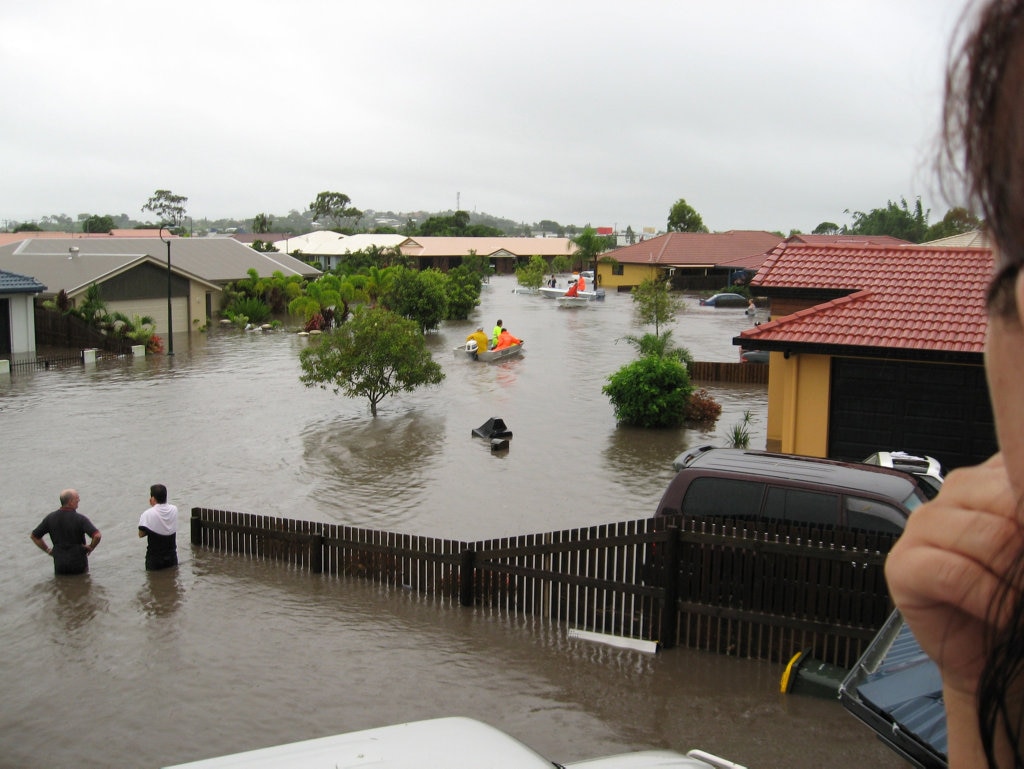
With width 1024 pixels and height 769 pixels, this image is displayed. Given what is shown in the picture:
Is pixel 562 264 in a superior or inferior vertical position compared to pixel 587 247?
inferior

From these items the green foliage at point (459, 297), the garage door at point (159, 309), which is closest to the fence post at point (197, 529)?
the garage door at point (159, 309)

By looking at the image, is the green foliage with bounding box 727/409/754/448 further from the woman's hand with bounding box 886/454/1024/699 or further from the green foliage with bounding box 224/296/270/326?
the green foliage with bounding box 224/296/270/326

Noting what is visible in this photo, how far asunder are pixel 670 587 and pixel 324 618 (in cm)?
377

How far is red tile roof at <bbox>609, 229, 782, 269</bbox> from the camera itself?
254 feet

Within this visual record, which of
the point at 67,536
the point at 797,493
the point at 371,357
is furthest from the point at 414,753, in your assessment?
the point at 371,357

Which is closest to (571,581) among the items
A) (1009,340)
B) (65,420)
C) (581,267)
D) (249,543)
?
(249,543)

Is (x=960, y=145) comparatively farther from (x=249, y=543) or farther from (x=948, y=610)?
(x=249, y=543)

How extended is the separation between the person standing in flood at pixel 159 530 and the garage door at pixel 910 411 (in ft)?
33.3

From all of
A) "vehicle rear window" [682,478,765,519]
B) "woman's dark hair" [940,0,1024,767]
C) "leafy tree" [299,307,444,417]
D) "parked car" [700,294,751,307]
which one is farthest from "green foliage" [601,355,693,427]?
"parked car" [700,294,751,307]

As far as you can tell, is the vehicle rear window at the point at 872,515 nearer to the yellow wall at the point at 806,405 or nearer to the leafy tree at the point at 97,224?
the yellow wall at the point at 806,405

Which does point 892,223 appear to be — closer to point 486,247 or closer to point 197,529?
point 486,247

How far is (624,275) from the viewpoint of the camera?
268ft

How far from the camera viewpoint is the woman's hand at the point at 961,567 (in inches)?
57.8

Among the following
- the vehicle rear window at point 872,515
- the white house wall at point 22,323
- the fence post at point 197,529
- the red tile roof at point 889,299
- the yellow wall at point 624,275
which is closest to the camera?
the vehicle rear window at point 872,515
